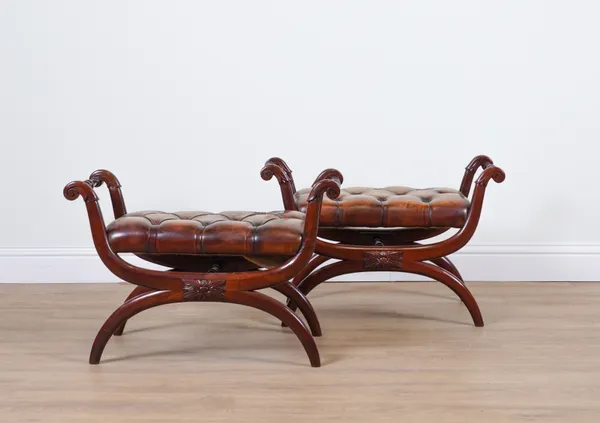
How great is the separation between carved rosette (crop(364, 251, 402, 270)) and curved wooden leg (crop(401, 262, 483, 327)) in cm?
3

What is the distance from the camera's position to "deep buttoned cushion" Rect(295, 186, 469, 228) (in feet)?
9.24

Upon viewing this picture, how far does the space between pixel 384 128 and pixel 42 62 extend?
62.7 inches

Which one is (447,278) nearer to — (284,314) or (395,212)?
(395,212)

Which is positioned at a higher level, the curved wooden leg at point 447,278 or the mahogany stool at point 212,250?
the mahogany stool at point 212,250

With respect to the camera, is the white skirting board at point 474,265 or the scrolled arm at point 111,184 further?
the white skirting board at point 474,265

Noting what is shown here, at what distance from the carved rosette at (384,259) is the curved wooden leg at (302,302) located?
303 millimetres

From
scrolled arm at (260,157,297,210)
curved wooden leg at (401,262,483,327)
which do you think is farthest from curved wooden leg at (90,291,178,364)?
curved wooden leg at (401,262,483,327)

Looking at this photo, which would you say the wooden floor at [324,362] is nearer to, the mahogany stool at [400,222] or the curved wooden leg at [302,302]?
the curved wooden leg at [302,302]

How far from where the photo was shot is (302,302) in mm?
2705

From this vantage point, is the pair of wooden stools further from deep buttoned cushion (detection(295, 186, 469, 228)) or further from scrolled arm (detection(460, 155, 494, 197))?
scrolled arm (detection(460, 155, 494, 197))

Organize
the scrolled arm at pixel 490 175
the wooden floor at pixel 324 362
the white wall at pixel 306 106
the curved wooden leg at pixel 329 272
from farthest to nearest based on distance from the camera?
the white wall at pixel 306 106 → the curved wooden leg at pixel 329 272 → the scrolled arm at pixel 490 175 → the wooden floor at pixel 324 362

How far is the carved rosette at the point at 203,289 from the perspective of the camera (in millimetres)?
2416

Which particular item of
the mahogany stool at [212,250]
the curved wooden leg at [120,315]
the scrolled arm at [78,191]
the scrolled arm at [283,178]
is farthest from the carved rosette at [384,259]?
the scrolled arm at [78,191]

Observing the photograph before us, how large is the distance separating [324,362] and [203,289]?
44 centimetres
